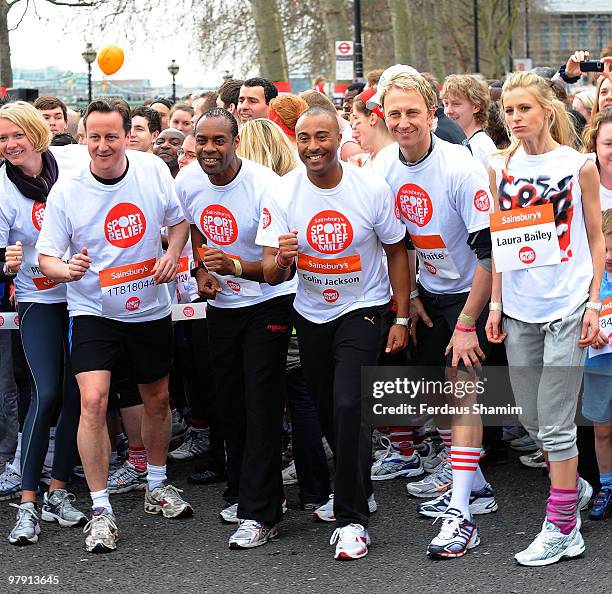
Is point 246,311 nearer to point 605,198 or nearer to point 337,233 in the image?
point 337,233

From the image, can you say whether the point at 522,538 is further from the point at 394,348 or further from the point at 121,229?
the point at 121,229

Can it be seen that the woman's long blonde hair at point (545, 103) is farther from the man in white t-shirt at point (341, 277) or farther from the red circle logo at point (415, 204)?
the man in white t-shirt at point (341, 277)

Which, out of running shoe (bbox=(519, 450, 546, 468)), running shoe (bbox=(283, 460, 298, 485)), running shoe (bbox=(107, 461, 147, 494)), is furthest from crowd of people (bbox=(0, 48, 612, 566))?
running shoe (bbox=(519, 450, 546, 468))

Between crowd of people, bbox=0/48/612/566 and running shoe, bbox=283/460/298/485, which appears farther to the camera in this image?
running shoe, bbox=283/460/298/485

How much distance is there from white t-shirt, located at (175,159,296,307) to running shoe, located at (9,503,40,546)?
1386mm

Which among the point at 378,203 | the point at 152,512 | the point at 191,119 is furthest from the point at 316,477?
the point at 191,119

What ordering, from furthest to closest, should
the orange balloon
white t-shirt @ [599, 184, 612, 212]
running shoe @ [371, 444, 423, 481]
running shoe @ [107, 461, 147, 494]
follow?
1. the orange balloon
2. running shoe @ [371, 444, 423, 481]
3. running shoe @ [107, 461, 147, 494]
4. white t-shirt @ [599, 184, 612, 212]

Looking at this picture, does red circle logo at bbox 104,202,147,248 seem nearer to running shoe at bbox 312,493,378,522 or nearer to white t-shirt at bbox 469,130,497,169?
running shoe at bbox 312,493,378,522

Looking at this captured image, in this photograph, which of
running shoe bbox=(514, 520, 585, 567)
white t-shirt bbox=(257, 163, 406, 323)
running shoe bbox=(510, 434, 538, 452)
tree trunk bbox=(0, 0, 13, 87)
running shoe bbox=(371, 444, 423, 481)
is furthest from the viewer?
tree trunk bbox=(0, 0, 13, 87)

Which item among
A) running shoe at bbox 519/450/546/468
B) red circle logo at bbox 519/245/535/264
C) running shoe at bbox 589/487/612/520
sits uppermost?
red circle logo at bbox 519/245/535/264

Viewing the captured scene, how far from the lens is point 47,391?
612 centimetres

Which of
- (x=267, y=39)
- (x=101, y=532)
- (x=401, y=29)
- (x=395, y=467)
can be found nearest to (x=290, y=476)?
(x=395, y=467)

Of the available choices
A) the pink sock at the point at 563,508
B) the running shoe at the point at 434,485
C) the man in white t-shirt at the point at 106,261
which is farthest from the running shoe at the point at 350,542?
the man in white t-shirt at the point at 106,261

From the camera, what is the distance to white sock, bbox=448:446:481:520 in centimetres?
558
